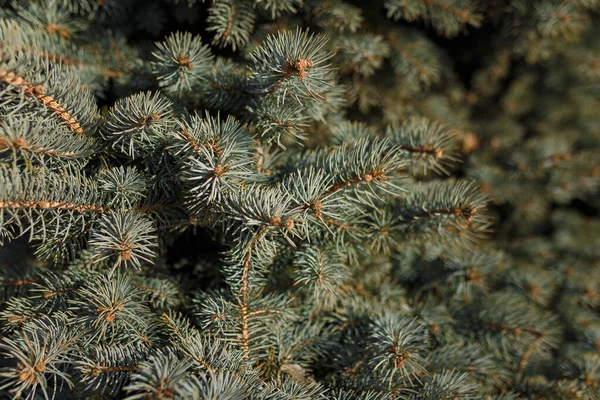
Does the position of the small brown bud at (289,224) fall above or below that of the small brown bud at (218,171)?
below

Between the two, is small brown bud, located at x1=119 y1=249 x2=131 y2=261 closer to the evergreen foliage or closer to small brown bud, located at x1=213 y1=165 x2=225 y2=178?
the evergreen foliage

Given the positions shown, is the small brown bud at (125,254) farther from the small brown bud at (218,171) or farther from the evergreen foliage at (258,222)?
the small brown bud at (218,171)

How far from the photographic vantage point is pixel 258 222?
1.87 feet

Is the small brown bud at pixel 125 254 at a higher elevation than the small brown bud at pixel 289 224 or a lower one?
lower

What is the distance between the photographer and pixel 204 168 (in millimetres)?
584

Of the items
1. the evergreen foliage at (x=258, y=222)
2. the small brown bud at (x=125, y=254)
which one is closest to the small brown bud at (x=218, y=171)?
the evergreen foliage at (x=258, y=222)

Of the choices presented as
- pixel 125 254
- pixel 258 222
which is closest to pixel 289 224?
pixel 258 222

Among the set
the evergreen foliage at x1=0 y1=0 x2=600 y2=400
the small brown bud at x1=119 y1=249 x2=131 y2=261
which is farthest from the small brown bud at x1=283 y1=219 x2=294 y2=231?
the small brown bud at x1=119 y1=249 x2=131 y2=261

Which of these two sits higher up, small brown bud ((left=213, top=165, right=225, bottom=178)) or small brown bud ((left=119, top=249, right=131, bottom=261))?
small brown bud ((left=213, top=165, right=225, bottom=178))

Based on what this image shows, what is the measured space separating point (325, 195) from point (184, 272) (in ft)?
1.14

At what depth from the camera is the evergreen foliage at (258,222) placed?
601 mm

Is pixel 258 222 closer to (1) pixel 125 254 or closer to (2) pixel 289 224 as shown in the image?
(2) pixel 289 224

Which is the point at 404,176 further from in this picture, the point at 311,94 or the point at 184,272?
the point at 184,272

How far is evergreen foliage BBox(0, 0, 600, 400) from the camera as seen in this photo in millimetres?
601
